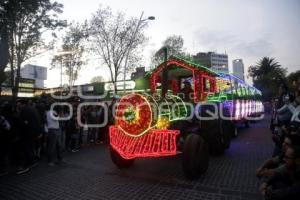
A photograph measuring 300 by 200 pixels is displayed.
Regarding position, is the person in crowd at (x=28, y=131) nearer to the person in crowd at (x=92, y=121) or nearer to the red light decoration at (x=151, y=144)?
the red light decoration at (x=151, y=144)

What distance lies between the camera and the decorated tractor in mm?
5508

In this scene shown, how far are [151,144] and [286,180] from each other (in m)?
2.75

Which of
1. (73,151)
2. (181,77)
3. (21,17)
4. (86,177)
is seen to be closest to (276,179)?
(86,177)

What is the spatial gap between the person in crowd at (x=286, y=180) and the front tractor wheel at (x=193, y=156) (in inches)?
88.8

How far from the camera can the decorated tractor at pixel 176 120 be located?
5508mm

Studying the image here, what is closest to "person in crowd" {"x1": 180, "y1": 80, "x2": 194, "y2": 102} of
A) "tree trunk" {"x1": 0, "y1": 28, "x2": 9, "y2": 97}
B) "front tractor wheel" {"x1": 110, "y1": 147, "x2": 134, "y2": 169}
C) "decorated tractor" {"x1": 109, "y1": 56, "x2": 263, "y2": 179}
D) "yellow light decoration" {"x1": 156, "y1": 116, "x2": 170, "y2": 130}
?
"decorated tractor" {"x1": 109, "y1": 56, "x2": 263, "y2": 179}

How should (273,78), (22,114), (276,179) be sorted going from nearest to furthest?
(276,179) → (22,114) → (273,78)

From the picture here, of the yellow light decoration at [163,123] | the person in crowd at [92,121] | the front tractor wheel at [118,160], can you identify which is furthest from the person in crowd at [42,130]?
the yellow light decoration at [163,123]

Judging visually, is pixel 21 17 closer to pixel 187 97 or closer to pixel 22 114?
pixel 22 114

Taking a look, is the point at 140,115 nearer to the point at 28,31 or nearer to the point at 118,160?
the point at 118,160

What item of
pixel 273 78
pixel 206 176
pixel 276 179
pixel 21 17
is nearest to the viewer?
pixel 276 179

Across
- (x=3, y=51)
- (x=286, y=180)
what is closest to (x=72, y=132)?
(x=3, y=51)

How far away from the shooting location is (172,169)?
22.1ft

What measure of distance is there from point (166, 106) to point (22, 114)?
155 inches
